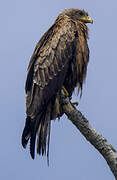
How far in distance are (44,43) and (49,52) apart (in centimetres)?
23

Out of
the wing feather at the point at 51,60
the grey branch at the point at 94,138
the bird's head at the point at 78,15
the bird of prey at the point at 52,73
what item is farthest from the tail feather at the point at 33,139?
the bird's head at the point at 78,15

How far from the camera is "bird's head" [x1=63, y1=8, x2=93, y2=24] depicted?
7.66m

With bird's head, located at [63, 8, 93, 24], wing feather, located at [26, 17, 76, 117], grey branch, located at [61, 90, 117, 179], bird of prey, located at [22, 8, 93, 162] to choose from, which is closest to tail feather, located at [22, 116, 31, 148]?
bird of prey, located at [22, 8, 93, 162]

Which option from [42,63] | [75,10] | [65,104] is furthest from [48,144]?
[75,10]

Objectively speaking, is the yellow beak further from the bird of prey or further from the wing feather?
the wing feather

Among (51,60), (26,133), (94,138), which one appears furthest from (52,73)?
(94,138)

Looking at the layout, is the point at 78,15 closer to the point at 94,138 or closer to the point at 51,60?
the point at 51,60

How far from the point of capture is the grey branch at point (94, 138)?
507 cm

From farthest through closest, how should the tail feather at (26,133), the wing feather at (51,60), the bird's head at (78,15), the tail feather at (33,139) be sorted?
the bird's head at (78,15), the wing feather at (51,60), the tail feather at (26,133), the tail feather at (33,139)

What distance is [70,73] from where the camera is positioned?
22.6 feet

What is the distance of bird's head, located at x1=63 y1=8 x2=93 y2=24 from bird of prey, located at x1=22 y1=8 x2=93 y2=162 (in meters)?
0.21

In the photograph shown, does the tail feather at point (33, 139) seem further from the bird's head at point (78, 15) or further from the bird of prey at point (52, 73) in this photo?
the bird's head at point (78, 15)

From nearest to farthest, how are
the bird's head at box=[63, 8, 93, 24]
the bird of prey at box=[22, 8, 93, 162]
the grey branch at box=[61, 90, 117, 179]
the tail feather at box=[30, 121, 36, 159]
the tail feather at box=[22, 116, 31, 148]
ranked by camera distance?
the grey branch at box=[61, 90, 117, 179]
the tail feather at box=[30, 121, 36, 159]
the tail feather at box=[22, 116, 31, 148]
the bird of prey at box=[22, 8, 93, 162]
the bird's head at box=[63, 8, 93, 24]

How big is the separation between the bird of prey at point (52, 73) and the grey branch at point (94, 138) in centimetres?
59
